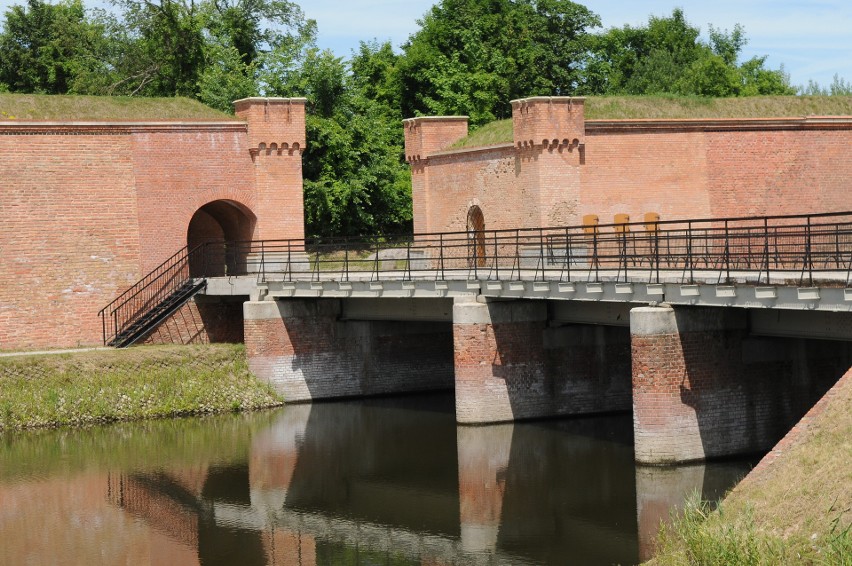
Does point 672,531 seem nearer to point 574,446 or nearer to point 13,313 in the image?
point 574,446

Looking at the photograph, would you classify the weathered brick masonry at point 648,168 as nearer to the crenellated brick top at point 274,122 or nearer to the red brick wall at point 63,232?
the crenellated brick top at point 274,122

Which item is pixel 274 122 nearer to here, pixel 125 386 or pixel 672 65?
pixel 125 386

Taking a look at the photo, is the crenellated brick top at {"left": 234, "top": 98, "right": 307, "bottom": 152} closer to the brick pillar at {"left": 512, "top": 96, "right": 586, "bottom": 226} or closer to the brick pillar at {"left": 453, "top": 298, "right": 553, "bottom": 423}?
the brick pillar at {"left": 512, "top": 96, "right": 586, "bottom": 226}

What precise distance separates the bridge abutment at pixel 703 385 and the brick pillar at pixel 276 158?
1703 centimetres

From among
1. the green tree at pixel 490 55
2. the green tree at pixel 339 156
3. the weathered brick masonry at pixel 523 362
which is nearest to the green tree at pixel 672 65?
the green tree at pixel 490 55

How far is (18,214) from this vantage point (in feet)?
110

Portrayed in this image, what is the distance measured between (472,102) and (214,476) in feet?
109

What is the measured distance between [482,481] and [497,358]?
194 inches

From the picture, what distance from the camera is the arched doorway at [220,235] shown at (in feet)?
122

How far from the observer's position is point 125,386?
30.1m

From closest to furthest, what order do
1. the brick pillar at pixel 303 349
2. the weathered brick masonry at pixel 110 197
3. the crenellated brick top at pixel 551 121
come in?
the brick pillar at pixel 303 349
the weathered brick masonry at pixel 110 197
the crenellated brick top at pixel 551 121

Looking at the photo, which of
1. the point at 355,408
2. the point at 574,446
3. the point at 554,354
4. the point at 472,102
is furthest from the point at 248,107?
the point at 472,102

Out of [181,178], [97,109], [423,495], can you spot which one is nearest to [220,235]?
[181,178]

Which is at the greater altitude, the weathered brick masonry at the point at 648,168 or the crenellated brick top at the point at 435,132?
the crenellated brick top at the point at 435,132
